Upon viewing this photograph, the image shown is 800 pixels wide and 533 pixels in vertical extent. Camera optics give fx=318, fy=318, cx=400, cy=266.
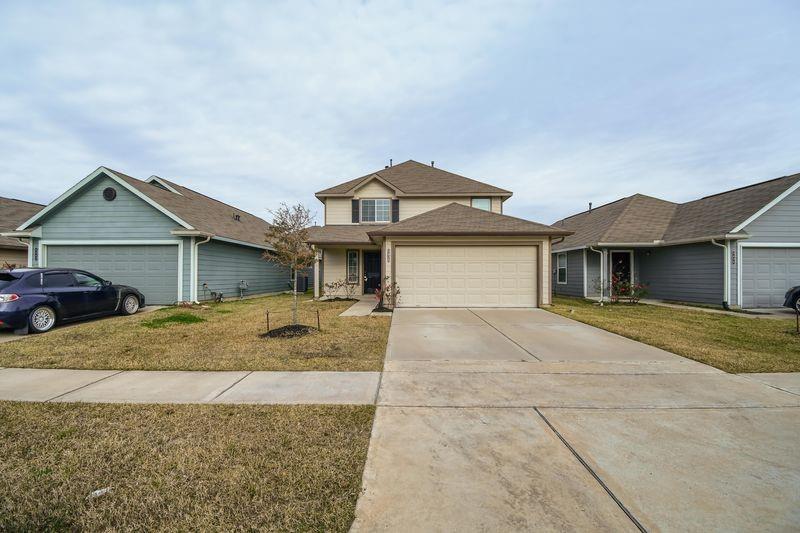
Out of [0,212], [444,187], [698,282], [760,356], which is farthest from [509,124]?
[0,212]

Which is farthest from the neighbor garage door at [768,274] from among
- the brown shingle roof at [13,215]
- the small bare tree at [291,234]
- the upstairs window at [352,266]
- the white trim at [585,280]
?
the brown shingle roof at [13,215]

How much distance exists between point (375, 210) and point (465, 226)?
20.9 ft

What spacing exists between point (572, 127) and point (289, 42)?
14557 mm

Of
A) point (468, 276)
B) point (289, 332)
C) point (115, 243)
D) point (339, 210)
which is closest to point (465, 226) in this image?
point (468, 276)

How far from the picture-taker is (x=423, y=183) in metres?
17.5

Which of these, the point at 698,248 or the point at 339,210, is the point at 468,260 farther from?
the point at 698,248

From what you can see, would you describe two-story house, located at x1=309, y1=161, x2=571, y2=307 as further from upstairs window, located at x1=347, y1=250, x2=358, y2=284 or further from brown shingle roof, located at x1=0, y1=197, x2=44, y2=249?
brown shingle roof, located at x1=0, y1=197, x2=44, y2=249

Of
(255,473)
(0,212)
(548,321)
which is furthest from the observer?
(0,212)

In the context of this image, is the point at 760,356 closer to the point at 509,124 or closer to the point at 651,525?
the point at 651,525

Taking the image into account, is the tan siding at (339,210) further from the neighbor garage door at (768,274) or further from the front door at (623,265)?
the neighbor garage door at (768,274)

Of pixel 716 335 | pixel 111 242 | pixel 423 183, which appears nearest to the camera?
pixel 716 335

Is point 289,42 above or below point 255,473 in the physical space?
above

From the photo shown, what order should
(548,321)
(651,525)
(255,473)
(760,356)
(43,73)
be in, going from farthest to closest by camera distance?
(43,73) < (548,321) < (760,356) < (255,473) < (651,525)

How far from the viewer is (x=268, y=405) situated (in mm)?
3553
